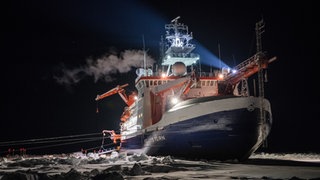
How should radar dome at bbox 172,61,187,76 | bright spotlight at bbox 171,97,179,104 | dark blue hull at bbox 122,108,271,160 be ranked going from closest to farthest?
dark blue hull at bbox 122,108,271,160 → bright spotlight at bbox 171,97,179,104 → radar dome at bbox 172,61,187,76

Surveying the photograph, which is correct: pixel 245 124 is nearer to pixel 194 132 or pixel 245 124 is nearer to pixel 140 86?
pixel 194 132

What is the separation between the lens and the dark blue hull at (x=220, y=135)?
23062 mm

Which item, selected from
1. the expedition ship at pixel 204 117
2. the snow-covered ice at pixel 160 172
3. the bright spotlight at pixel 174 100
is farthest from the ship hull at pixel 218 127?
the snow-covered ice at pixel 160 172

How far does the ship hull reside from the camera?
23.1m

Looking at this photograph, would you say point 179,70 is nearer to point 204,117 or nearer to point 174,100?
point 174,100

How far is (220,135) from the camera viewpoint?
23.2 metres

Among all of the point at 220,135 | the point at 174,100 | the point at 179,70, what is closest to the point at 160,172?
the point at 220,135

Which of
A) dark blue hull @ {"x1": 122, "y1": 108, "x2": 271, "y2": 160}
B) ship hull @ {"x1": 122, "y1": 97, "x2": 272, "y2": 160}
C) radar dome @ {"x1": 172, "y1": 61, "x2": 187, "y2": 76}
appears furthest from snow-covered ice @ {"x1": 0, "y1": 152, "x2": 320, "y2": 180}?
radar dome @ {"x1": 172, "y1": 61, "x2": 187, "y2": 76}

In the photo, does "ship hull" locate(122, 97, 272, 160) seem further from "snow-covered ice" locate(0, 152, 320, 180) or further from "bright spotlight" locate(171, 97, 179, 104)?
"snow-covered ice" locate(0, 152, 320, 180)

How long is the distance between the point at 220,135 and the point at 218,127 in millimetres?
556

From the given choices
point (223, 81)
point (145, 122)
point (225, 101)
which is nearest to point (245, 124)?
point (225, 101)

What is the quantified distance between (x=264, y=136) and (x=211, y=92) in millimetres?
8453

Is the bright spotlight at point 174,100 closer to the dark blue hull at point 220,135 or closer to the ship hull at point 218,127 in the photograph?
the ship hull at point 218,127

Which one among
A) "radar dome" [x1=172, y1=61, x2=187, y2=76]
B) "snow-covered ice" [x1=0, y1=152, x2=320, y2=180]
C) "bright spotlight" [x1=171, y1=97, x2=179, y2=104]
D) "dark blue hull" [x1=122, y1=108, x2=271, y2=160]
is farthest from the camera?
"radar dome" [x1=172, y1=61, x2=187, y2=76]
